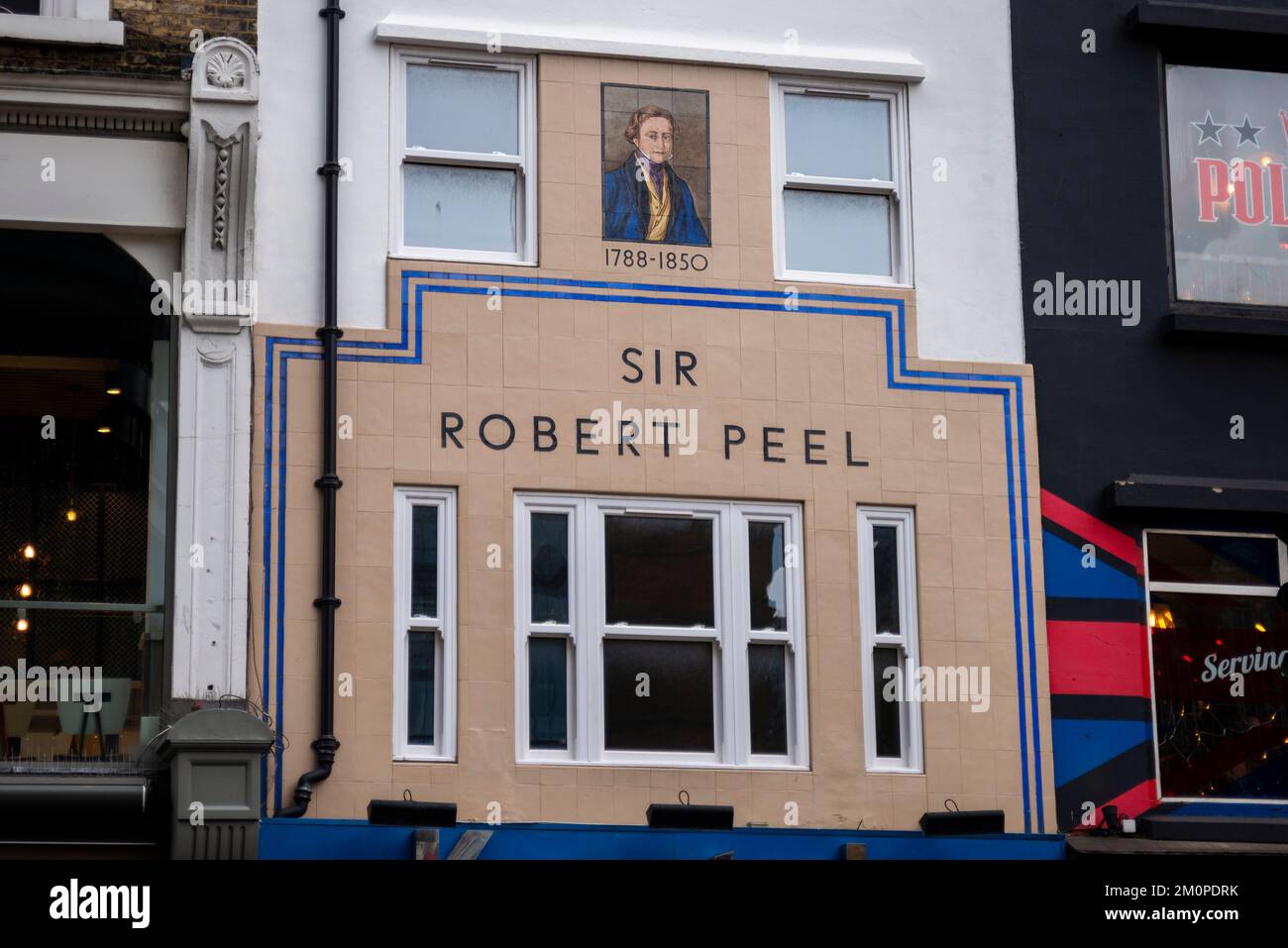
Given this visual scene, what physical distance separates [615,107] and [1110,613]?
509 cm

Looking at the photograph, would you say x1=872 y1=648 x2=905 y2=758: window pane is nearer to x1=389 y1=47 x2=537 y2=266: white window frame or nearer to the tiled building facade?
the tiled building facade

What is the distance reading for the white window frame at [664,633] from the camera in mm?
14828

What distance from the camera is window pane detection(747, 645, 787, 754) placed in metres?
15.1

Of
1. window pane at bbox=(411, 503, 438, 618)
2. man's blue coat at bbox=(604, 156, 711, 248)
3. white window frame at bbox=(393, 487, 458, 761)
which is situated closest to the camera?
white window frame at bbox=(393, 487, 458, 761)

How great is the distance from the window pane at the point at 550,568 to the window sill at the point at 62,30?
14.5ft

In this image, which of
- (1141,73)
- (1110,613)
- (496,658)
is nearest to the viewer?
(496,658)

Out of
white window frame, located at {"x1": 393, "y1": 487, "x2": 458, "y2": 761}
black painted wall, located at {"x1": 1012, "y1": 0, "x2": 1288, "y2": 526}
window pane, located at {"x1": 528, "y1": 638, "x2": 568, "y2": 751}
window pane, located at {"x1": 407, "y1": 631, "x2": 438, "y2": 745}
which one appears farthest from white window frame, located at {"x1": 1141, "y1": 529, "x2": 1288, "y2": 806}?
window pane, located at {"x1": 407, "y1": 631, "x2": 438, "y2": 745}

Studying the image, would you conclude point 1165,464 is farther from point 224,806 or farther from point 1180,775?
point 224,806

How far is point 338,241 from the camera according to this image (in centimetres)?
1522

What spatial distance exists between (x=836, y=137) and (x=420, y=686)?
5155 mm

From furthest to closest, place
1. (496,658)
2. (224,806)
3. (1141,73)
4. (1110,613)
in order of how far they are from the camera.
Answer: (1141,73) → (1110,613) → (496,658) → (224,806)

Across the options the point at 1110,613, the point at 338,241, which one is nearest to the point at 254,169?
the point at 338,241

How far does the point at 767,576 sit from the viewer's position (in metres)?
15.3

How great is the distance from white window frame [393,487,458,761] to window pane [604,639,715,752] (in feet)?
3.58
